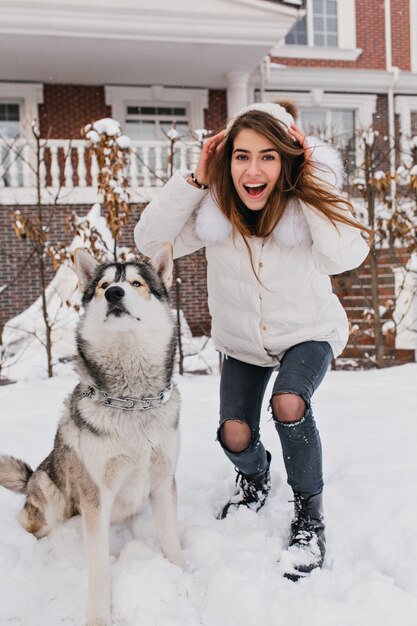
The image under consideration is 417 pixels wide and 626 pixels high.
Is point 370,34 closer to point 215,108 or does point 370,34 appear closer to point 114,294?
point 215,108

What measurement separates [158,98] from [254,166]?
10.3m

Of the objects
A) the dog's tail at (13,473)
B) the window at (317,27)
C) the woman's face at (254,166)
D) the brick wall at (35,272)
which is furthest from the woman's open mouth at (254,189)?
the window at (317,27)

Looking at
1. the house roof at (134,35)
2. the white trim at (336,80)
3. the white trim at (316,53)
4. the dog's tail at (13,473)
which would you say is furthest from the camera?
the white trim at (316,53)

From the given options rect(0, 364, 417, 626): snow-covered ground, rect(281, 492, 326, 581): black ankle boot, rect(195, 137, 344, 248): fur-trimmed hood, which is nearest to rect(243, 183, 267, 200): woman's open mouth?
rect(195, 137, 344, 248): fur-trimmed hood

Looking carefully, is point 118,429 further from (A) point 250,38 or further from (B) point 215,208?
(A) point 250,38

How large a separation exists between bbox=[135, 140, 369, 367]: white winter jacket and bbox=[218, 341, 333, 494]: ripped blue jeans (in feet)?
0.28

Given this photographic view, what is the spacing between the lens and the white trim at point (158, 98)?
1138 centimetres

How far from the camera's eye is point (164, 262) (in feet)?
7.21

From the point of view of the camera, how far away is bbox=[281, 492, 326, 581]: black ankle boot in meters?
1.97

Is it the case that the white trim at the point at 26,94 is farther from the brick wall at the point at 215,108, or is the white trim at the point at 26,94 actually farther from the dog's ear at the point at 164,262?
the dog's ear at the point at 164,262

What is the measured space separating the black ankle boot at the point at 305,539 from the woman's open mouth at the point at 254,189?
1.28 meters

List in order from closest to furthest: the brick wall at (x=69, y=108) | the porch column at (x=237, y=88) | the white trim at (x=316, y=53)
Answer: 1. the porch column at (x=237, y=88)
2. the brick wall at (x=69, y=108)
3. the white trim at (x=316, y=53)

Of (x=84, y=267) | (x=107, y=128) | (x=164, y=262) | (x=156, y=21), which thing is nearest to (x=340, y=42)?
(x=156, y=21)

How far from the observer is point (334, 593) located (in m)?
1.84
